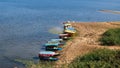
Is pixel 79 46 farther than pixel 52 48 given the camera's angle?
No

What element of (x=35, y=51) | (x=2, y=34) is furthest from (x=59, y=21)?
(x=35, y=51)

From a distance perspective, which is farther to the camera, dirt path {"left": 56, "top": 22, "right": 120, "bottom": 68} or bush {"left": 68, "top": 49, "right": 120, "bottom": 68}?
dirt path {"left": 56, "top": 22, "right": 120, "bottom": 68}

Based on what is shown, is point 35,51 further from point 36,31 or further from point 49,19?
point 49,19

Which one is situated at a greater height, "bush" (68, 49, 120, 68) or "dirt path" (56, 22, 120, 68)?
"bush" (68, 49, 120, 68)

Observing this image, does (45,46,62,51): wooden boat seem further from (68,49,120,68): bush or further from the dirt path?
(68,49,120,68): bush

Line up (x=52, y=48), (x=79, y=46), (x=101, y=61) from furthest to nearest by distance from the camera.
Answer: (x=52, y=48)
(x=79, y=46)
(x=101, y=61)

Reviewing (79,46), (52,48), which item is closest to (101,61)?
(79,46)

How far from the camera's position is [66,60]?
118ft

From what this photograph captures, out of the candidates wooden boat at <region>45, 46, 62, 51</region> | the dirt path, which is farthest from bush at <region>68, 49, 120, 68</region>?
wooden boat at <region>45, 46, 62, 51</region>

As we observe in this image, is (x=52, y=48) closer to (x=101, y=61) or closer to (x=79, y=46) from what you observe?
(x=79, y=46)

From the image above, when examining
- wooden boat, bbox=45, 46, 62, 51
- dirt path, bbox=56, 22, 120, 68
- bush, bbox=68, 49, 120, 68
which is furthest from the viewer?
wooden boat, bbox=45, 46, 62, 51

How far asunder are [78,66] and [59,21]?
47.1 metres

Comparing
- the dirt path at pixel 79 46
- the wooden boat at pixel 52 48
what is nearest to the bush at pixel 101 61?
the dirt path at pixel 79 46

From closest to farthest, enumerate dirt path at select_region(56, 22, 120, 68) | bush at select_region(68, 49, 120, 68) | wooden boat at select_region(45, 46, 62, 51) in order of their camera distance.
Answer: bush at select_region(68, 49, 120, 68)
dirt path at select_region(56, 22, 120, 68)
wooden boat at select_region(45, 46, 62, 51)
